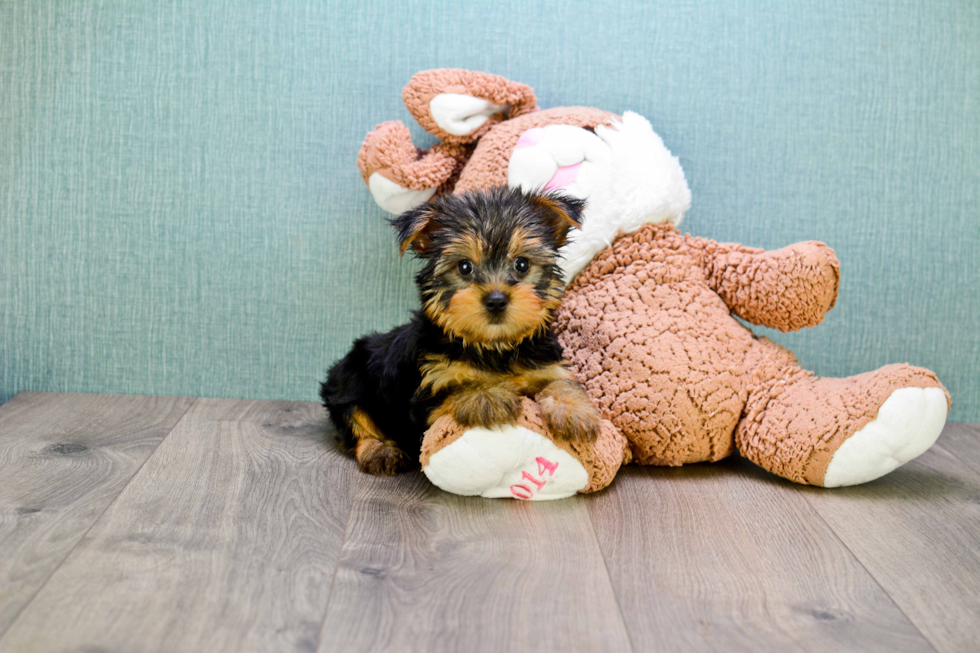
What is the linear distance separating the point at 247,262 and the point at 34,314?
2.77 feet

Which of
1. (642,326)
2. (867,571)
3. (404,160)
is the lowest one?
(867,571)

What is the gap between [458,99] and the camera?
2520mm

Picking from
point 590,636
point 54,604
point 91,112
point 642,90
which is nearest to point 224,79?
point 91,112

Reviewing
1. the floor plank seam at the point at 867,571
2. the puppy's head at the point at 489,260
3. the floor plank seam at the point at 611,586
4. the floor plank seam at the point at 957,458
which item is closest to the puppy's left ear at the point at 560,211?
the puppy's head at the point at 489,260

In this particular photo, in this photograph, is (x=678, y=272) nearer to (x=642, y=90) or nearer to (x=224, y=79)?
(x=642, y=90)

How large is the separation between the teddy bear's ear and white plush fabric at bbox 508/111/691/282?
10.2 inches

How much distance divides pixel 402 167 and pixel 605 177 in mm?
652

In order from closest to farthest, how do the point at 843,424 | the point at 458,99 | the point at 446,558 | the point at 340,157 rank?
1. the point at 446,558
2. the point at 843,424
3. the point at 458,99
4. the point at 340,157

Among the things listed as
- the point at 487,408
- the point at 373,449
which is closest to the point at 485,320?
the point at 487,408

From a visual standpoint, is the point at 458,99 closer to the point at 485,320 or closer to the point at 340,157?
the point at 340,157

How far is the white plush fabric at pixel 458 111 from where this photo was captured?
2.51 meters

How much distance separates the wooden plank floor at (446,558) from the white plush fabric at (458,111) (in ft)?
3.70

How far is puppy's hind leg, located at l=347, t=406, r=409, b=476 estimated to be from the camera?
7.71 feet

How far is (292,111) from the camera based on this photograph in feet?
9.38
